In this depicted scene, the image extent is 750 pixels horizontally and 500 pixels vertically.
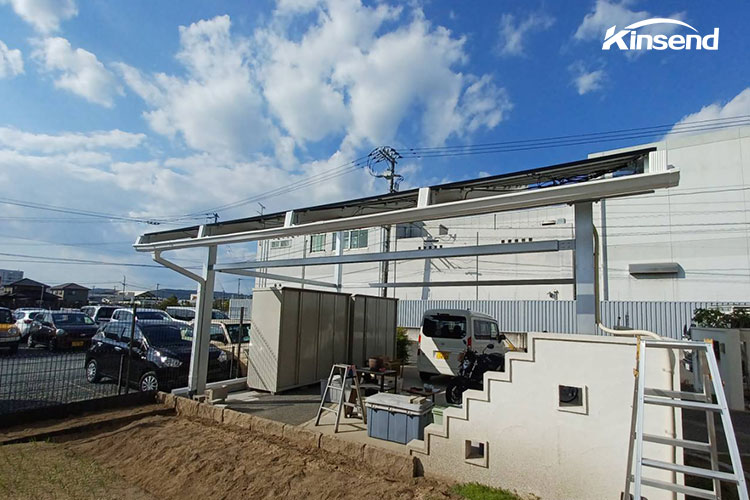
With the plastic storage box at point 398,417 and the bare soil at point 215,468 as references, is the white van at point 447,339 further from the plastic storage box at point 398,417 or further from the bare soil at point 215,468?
the bare soil at point 215,468

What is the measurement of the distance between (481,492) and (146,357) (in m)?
6.61

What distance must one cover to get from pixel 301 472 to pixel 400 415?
1313 mm

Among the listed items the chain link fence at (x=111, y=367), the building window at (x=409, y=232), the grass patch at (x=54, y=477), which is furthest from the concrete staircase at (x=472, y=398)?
the building window at (x=409, y=232)

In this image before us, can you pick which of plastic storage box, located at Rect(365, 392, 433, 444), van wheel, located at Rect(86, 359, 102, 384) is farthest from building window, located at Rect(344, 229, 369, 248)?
plastic storage box, located at Rect(365, 392, 433, 444)

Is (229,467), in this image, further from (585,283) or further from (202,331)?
(585,283)

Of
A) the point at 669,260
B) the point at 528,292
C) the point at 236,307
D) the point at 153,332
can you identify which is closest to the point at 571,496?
the point at 153,332

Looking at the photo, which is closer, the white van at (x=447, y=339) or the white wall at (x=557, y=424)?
the white wall at (x=557, y=424)

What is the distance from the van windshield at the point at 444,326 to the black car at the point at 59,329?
401 inches

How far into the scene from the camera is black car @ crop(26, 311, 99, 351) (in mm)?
12963

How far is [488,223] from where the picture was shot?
81.6ft

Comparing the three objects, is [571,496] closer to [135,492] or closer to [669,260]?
[135,492]

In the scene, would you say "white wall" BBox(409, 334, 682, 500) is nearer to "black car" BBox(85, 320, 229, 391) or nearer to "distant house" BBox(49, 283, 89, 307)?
"black car" BBox(85, 320, 229, 391)

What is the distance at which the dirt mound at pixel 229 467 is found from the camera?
418 centimetres

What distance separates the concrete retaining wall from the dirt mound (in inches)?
4.0
